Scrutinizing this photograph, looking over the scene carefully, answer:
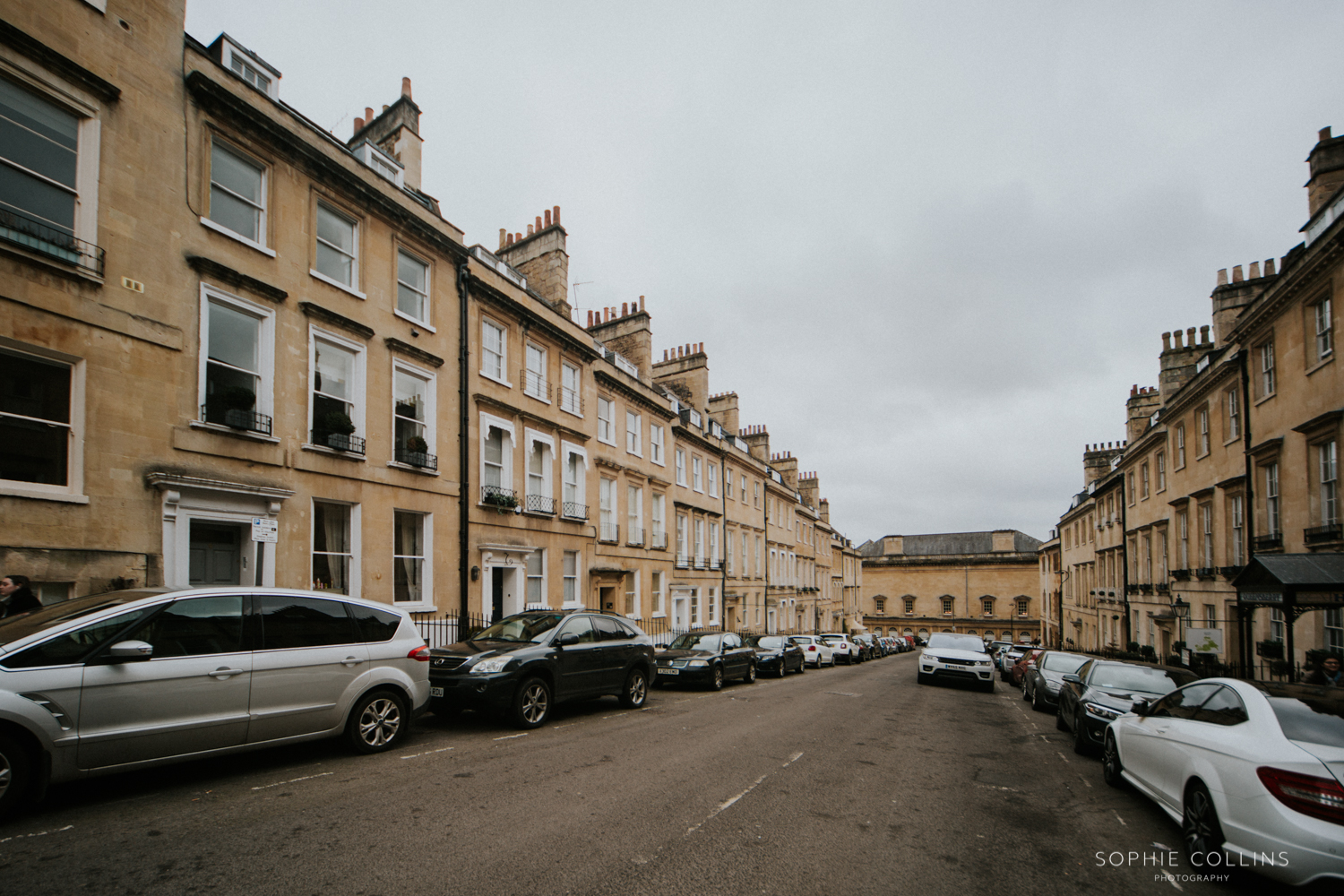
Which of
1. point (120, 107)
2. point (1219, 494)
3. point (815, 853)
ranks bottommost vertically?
point (815, 853)

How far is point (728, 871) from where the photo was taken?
4.81m

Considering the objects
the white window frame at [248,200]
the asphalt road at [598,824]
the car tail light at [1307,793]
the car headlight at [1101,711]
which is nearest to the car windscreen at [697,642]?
the asphalt road at [598,824]

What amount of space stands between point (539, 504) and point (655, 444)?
29.4 feet

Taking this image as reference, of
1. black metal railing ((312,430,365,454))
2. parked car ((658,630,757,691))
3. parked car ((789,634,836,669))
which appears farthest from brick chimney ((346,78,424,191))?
parked car ((789,634,836,669))

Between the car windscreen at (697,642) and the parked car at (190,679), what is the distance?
1094cm

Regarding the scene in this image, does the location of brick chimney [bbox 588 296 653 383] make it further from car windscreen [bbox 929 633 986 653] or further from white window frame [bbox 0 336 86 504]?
white window frame [bbox 0 336 86 504]

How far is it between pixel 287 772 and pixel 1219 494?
24.5 metres

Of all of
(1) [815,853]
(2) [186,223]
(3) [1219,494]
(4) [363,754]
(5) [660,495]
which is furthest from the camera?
(5) [660,495]

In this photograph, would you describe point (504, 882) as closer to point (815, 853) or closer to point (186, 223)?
point (815, 853)

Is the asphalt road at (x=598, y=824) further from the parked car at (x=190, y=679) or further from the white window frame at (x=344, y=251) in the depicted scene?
the white window frame at (x=344, y=251)

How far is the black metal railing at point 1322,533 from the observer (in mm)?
14146

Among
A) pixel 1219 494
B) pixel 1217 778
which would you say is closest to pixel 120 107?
pixel 1217 778

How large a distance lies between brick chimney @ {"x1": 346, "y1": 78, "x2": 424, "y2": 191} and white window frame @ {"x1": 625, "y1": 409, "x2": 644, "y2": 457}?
1102 cm

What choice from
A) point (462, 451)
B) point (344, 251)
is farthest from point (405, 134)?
point (462, 451)
